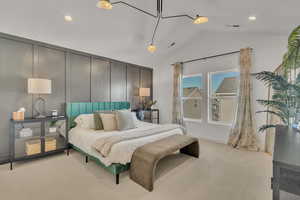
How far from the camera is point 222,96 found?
13.7 ft

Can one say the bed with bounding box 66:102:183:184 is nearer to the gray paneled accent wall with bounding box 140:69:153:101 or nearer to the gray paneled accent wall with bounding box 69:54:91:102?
the gray paneled accent wall with bounding box 69:54:91:102

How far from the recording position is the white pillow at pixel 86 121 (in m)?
3.28

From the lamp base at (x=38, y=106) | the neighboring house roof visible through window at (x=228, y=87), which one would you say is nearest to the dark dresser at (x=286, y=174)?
the neighboring house roof visible through window at (x=228, y=87)

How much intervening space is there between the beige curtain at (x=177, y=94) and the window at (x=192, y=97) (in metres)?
0.21

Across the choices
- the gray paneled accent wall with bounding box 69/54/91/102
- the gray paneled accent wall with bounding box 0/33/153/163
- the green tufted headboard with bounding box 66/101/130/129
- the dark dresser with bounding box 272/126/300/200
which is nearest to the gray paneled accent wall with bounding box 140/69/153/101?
the gray paneled accent wall with bounding box 0/33/153/163

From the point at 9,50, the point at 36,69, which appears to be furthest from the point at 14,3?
the point at 36,69

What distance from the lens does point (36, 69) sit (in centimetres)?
311

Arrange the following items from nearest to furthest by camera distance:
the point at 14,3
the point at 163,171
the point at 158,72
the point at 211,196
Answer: the point at 211,196
the point at 14,3
the point at 163,171
the point at 158,72

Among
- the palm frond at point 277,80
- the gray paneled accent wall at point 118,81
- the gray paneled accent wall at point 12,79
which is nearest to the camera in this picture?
the palm frond at point 277,80

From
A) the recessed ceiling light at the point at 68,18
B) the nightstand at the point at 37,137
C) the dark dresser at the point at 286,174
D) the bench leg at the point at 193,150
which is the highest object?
the recessed ceiling light at the point at 68,18

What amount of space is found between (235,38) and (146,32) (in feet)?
8.15

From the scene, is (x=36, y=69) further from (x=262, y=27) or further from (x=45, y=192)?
(x=262, y=27)

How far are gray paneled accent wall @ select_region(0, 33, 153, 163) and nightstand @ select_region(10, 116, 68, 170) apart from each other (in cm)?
28

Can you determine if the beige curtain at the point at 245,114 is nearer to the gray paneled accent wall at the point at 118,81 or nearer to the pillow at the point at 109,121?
the pillow at the point at 109,121
